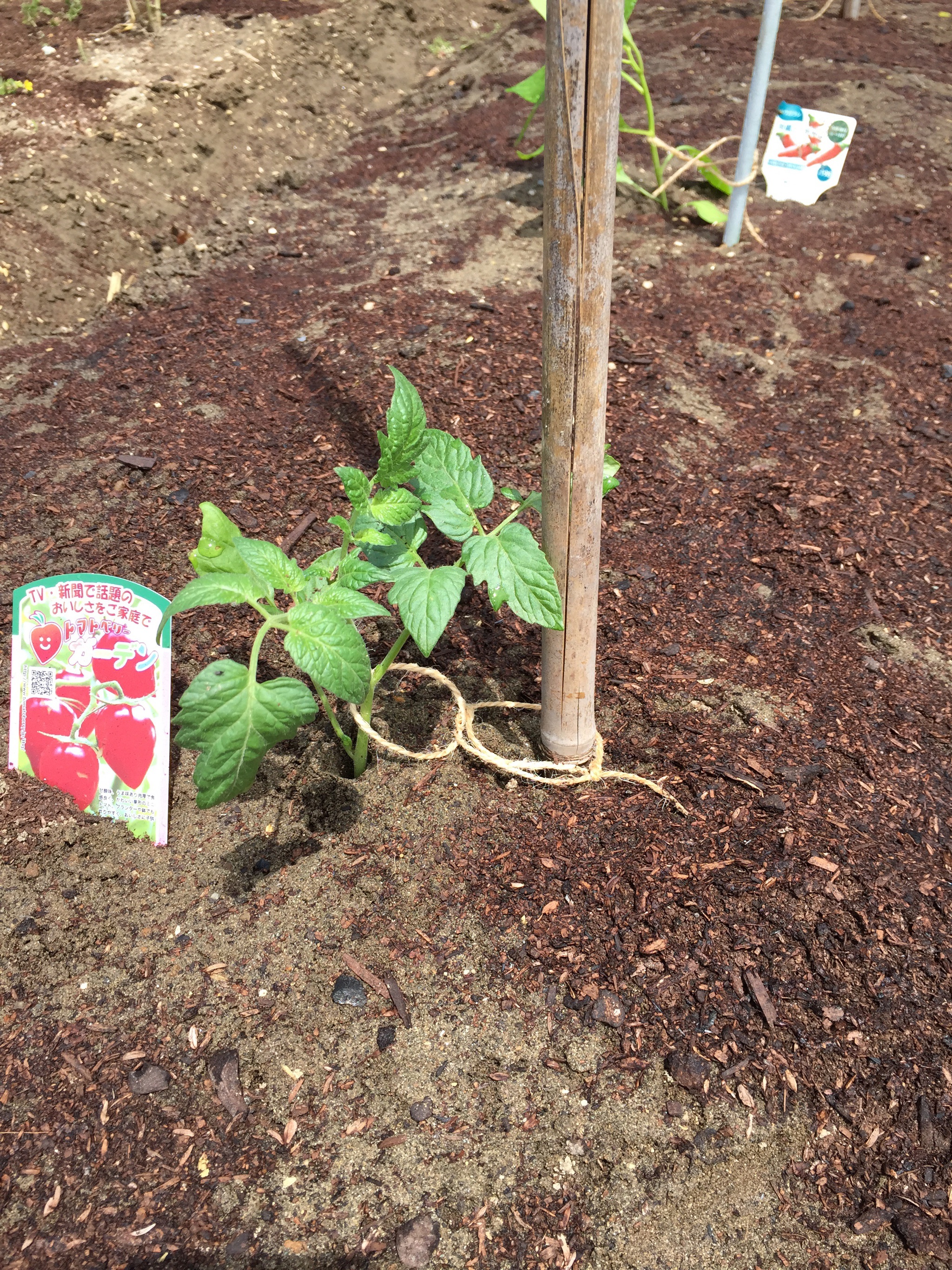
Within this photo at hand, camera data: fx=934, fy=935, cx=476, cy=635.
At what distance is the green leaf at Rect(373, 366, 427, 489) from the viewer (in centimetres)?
154

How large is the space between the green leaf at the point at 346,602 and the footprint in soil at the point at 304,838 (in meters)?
0.53

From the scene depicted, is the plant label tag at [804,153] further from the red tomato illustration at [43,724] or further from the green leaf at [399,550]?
the red tomato illustration at [43,724]

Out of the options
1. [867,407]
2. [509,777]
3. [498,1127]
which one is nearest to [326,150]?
[867,407]

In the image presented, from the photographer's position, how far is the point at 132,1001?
1.65m

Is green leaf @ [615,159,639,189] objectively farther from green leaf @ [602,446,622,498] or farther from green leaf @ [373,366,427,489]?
green leaf @ [373,366,427,489]

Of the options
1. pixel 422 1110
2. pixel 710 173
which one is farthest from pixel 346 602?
pixel 710 173

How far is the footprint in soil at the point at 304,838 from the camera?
5.94 ft

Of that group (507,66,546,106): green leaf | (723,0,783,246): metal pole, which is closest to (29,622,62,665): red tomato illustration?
(723,0,783,246): metal pole

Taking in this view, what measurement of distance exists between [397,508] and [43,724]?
0.81m

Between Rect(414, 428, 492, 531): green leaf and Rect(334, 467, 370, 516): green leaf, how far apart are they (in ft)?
0.31

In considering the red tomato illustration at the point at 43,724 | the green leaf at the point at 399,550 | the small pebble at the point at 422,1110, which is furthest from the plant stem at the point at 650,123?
the small pebble at the point at 422,1110

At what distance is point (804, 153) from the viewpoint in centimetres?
355

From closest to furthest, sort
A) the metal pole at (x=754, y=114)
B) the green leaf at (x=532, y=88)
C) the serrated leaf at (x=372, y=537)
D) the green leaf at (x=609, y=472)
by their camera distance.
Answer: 1. the serrated leaf at (x=372, y=537)
2. the green leaf at (x=609, y=472)
3. the metal pole at (x=754, y=114)
4. the green leaf at (x=532, y=88)

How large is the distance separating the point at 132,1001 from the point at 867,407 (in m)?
2.71
